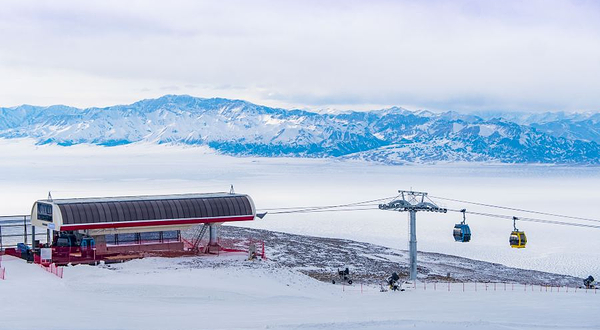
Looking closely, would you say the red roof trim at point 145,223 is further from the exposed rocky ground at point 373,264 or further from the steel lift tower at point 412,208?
the steel lift tower at point 412,208

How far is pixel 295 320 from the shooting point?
33844mm

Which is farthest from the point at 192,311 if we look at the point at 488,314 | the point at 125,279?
the point at 488,314

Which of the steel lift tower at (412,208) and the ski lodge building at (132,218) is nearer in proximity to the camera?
the ski lodge building at (132,218)

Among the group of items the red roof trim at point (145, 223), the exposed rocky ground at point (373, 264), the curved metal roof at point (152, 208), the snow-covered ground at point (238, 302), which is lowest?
the exposed rocky ground at point (373, 264)

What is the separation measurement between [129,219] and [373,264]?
25351mm

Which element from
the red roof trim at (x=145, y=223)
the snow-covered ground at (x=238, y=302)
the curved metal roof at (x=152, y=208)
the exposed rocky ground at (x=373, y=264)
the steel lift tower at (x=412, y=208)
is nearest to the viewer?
the snow-covered ground at (x=238, y=302)

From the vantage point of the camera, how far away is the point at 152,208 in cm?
5306

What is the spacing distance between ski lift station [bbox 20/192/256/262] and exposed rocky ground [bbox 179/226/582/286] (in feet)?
13.8

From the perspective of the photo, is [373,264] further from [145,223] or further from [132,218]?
[132,218]

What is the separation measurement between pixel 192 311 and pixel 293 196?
161 meters

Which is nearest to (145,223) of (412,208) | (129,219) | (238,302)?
(129,219)

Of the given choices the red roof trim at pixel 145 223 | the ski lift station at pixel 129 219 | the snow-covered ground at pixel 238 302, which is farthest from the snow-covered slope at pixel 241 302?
the ski lift station at pixel 129 219

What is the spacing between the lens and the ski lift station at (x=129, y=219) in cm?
5003

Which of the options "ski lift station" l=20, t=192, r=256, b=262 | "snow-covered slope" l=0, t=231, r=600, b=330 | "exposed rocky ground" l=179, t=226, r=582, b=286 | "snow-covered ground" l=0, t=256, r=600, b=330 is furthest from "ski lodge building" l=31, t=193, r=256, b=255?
"exposed rocky ground" l=179, t=226, r=582, b=286
